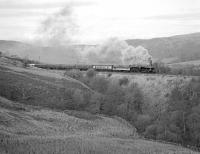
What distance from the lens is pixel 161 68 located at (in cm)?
8675

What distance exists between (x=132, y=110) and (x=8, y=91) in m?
18.0

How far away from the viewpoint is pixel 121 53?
124 meters

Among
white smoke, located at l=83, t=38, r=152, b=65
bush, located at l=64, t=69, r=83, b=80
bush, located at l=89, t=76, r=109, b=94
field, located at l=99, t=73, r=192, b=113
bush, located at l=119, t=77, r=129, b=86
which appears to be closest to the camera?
field, located at l=99, t=73, r=192, b=113

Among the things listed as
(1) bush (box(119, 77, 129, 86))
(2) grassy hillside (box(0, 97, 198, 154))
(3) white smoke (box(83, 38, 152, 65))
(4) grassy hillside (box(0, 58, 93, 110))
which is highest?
(3) white smoke (box(83, 38, 152, 65))

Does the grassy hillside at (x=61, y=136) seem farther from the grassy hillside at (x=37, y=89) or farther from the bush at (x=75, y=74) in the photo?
the bush at (x=75, y=74)

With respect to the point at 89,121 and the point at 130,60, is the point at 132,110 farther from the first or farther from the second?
the point at 130,60

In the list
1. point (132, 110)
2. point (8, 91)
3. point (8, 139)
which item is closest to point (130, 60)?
point (132, 110)

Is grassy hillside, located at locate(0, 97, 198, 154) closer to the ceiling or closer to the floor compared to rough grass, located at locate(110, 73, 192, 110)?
closer to the floor

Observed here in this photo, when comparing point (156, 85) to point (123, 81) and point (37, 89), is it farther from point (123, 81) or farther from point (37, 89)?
point (37, 89)

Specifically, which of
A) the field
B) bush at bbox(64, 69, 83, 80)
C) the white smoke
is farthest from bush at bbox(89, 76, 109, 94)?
the white smoke

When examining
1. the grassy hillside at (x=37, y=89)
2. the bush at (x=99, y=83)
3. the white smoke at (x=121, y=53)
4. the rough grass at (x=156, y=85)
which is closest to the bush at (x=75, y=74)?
the bush at (x=99, y=83)

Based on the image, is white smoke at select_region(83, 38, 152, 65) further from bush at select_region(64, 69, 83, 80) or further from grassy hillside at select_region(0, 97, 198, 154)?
grassy hillside at select_region(0, 97, 198, 154)

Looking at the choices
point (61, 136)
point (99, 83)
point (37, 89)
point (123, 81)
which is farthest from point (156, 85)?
point (61, 136)

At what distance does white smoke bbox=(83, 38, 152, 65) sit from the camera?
106m
